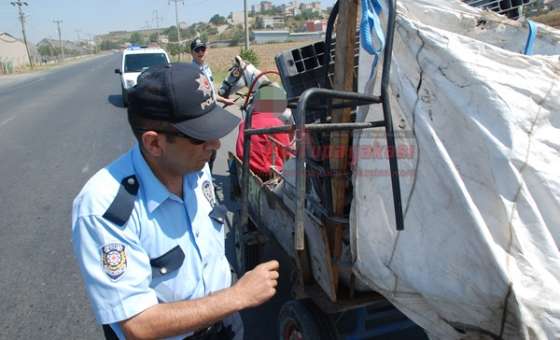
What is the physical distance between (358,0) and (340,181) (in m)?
0.82

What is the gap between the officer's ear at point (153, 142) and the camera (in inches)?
56.7

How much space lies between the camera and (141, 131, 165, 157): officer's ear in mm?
1439

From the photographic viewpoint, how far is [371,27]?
1.71 metres

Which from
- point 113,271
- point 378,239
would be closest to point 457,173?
point 378,239

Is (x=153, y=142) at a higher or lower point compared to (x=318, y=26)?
lower

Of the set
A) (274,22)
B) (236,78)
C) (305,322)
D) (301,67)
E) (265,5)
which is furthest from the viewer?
(265,5)

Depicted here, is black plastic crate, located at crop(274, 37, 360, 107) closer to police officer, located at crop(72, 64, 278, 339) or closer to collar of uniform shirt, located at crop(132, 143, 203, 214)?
police officer, located at crop(72, 64, 278, 339)

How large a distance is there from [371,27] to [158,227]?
117 cm

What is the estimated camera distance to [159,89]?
1383 mm

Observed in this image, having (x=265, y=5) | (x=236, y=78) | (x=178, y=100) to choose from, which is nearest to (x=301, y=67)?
(x=178, y=100)

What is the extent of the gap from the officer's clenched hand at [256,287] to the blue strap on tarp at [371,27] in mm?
950

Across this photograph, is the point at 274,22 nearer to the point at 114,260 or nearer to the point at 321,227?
the point at 321,227

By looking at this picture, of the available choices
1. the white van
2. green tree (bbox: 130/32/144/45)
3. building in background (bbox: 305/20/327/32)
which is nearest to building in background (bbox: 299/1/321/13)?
green tree (bbox: 130/32/144/45)

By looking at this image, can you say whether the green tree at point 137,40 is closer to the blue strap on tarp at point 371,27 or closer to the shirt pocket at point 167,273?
the blue strap on tarp at point 371,27
